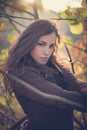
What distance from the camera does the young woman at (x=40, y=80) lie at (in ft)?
6.31

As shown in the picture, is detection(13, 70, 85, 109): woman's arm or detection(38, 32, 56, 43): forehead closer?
detection(13, 70, 85, 109): woman's arm

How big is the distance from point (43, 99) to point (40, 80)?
129 millimetres

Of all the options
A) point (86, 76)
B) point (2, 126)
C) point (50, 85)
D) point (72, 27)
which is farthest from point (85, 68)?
point (50, 85)

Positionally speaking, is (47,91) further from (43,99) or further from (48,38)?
(48,38)

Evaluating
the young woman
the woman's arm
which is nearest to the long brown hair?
the young woman

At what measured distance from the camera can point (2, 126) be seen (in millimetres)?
3344

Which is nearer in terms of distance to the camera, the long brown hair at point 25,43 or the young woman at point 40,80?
the young woman at point 40,80

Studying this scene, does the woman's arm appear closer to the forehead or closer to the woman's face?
the woman's face

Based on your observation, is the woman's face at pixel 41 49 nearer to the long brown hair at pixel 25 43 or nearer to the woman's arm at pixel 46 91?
the long brown hair at pixel 25 43

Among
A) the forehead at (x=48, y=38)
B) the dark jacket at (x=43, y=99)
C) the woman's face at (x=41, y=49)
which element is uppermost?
the forehead at (x=48, y=38)

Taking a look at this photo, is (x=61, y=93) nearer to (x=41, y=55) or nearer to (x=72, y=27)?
(x=41, y=55)

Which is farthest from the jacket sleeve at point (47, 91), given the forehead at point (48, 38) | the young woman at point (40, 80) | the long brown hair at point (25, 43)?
the forehead at point (48, 38)

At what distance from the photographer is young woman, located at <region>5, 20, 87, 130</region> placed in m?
1.92

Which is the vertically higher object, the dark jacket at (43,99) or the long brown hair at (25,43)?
the long brown hair at (25,43)
